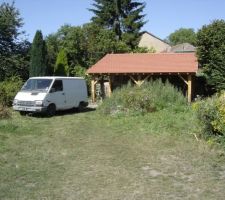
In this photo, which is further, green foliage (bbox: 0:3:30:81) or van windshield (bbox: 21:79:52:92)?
green foliage (bbox: 0:3:30:81)

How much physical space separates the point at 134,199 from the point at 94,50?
32.1m

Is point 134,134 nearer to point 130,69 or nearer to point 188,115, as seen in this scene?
point 188,115

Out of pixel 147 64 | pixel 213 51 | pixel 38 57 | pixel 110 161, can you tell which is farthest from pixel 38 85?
pixel 38 57

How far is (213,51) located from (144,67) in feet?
15.5

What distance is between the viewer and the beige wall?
6788 cm

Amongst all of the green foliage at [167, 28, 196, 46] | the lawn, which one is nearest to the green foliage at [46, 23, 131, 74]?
the lawn

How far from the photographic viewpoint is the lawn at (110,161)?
7844mm

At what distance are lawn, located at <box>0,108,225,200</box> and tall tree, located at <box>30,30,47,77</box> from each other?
1529 cm

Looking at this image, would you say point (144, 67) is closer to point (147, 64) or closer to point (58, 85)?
point (147, 64)

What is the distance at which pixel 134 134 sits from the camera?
14.2 metres

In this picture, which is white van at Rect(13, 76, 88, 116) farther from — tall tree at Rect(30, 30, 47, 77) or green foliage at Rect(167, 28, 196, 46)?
green foliage at Rect(167, 28, 196, 46)

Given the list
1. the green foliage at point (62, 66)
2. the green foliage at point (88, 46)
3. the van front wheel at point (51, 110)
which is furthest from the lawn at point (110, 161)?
the green foliage at point (88, 46)

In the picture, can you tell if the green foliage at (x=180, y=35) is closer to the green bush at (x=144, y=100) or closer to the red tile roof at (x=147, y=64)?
the red tile roof at (x=147, y=64)

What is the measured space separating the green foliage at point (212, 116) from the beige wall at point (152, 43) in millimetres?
55464
